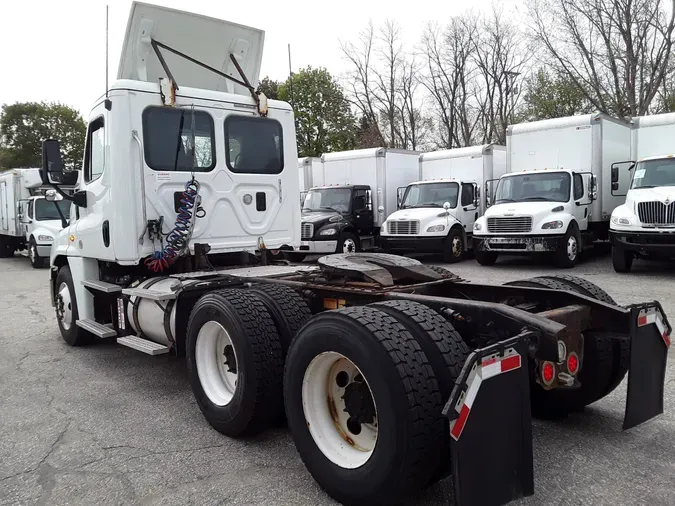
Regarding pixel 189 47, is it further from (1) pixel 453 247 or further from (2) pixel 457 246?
(2) pixel 457 246

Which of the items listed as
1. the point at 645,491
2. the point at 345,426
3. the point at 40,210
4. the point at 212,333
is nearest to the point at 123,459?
the point at 212,333

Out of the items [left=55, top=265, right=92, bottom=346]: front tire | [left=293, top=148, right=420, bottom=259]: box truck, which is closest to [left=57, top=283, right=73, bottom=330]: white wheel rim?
[left=55, top=265, right=92, bottom=346]: front tire

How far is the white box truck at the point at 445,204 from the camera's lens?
1582cm

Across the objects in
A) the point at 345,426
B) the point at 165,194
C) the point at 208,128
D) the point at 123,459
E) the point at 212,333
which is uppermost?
the point at 208,128

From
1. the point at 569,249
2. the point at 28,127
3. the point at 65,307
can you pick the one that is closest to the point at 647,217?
the point at 569,249

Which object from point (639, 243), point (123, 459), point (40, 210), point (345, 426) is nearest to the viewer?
point (345, 426)

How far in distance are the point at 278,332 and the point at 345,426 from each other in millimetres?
910

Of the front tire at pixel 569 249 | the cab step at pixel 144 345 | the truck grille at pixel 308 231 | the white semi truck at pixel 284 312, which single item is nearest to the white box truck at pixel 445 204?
the truck grille at pixel 308 231

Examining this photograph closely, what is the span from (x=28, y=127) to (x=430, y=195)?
1758 inches

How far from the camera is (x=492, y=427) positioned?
8.52 ft

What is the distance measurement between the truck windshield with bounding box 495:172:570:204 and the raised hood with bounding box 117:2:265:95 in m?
9.75

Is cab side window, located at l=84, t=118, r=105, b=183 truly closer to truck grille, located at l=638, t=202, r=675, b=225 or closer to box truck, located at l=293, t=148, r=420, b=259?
box truck, located at l=293, t=148, r=420, b=259

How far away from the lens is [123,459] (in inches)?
148

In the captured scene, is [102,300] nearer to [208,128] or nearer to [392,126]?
[208,128]
